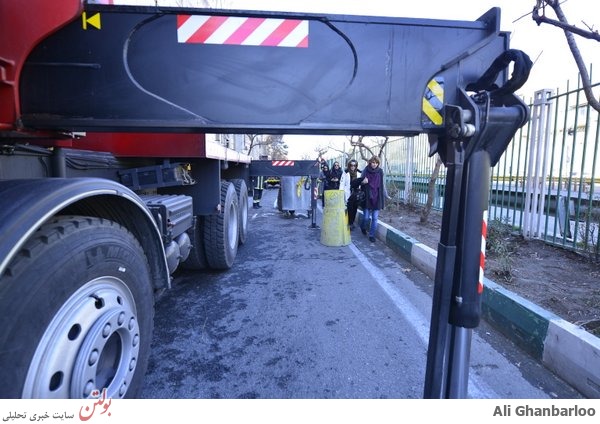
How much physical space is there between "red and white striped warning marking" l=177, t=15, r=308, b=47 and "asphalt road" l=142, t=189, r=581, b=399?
207 centimetres

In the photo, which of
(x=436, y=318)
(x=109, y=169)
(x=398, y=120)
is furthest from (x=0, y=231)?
(x=109, y=169)

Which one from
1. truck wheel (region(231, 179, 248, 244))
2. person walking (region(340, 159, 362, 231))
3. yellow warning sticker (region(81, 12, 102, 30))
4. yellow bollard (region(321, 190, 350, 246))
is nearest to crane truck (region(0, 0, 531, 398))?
yellow warning sticker (region(81, 12, 102, 30))

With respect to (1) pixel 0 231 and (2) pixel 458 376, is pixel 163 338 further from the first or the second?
(2) pixel 458 376

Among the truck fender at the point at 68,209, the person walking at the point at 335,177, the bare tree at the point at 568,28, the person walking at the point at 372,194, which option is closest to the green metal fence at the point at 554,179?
the bare tree at the point at 568,28

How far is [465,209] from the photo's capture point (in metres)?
1.58

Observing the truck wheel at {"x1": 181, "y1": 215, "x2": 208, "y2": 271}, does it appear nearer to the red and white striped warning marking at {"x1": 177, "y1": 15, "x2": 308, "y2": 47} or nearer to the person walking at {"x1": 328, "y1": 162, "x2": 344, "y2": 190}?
the red and white striped warning marking at {"x1": 177, "y1": 15, "x2": 308, "y2": 47}

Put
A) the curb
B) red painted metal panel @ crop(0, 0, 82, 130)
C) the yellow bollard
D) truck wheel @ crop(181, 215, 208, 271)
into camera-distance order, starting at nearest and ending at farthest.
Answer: red painted metal panel @ crop(0, 0, 82, 130), the curb, truck wheel @ crop(181, 215, 208, 271), the yellow bollard

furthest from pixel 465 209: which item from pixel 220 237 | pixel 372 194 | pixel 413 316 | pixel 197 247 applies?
pixel 372 194

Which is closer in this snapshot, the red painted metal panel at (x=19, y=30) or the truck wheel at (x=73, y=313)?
the truck wheel at (x=73, y=313)

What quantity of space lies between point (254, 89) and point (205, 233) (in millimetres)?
3042

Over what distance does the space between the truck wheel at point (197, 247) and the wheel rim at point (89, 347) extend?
261 centimetres

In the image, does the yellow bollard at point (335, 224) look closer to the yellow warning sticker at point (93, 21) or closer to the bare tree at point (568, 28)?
the bare tree at point (568, 28)

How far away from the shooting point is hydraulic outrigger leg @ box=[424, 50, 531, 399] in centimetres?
152

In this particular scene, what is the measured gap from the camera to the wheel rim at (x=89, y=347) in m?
1.25
